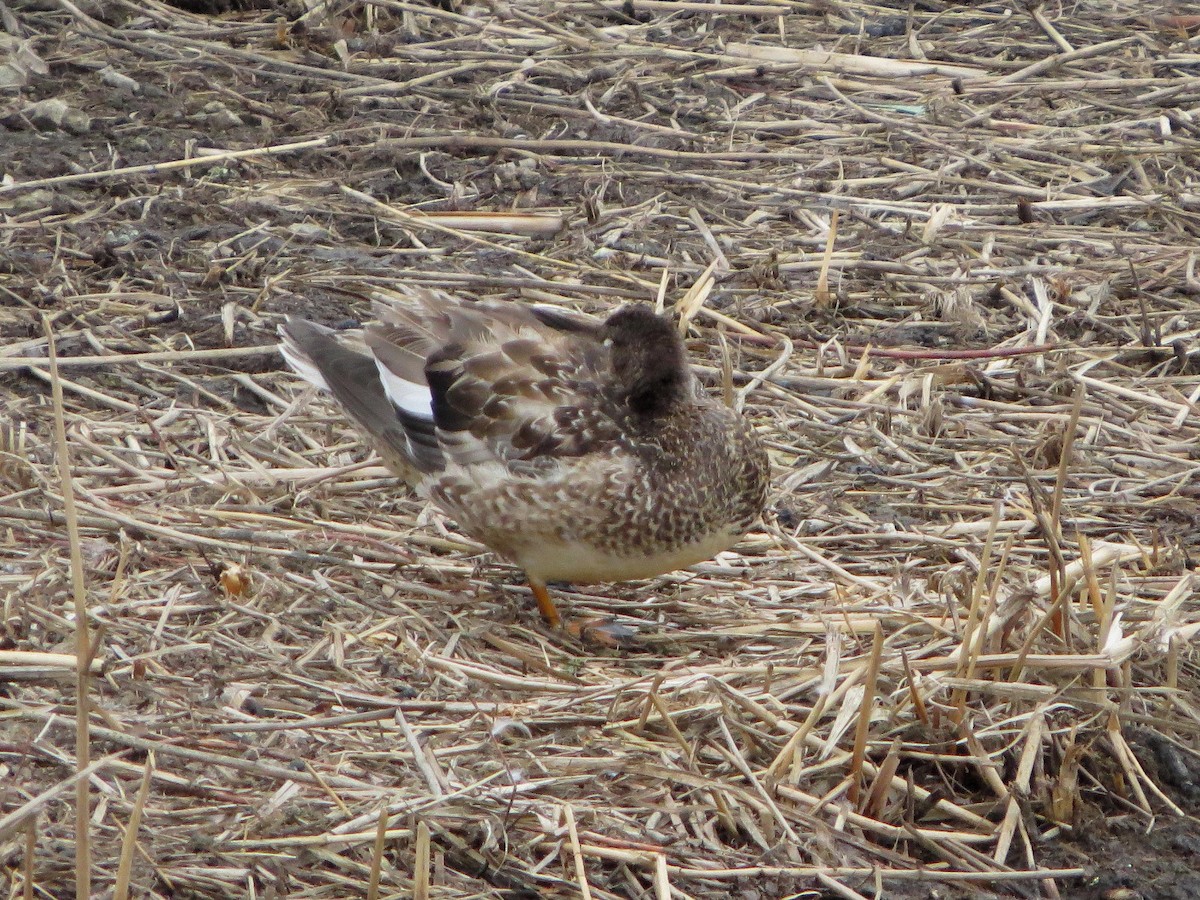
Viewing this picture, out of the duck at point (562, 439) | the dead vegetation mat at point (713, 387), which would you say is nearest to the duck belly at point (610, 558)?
the duck at point (562, 439)

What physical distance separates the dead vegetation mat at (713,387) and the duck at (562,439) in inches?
10.0

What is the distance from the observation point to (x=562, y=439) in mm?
4156

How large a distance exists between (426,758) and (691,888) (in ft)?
2.06

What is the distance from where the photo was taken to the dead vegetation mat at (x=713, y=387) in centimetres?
339

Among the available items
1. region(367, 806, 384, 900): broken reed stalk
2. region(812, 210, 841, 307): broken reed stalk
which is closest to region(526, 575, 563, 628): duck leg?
region(367, 806, 384, 900): broken reed stalk

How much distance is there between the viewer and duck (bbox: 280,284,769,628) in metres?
4.08

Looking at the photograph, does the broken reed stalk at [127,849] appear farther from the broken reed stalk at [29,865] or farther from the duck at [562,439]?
the duck at [562,439]

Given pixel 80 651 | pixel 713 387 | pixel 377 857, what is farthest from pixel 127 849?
pixel 713 387

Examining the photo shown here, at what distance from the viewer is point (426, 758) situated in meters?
3.46

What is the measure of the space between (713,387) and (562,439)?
131cm

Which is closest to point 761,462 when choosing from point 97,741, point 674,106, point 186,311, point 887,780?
point 887,780

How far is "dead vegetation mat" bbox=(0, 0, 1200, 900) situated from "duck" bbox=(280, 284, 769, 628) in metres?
0.25

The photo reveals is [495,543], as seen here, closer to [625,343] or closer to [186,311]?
[625,343]

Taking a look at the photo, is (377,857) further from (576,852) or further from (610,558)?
(610,558)
